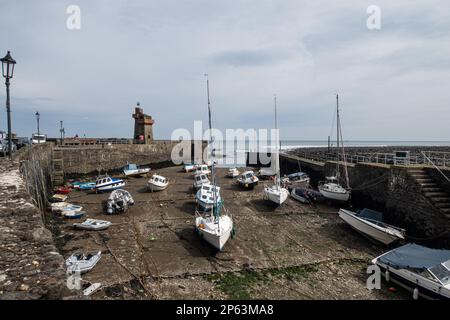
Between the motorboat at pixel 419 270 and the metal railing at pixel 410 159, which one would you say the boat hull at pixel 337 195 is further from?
the motorboat at pixel 419 270

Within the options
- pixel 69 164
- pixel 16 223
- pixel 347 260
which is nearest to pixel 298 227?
pixel 347 260

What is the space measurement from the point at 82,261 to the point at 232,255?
682 centimetres

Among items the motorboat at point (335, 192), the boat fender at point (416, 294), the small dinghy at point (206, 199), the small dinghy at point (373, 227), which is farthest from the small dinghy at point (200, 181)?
the boat fender at point (416, 294)

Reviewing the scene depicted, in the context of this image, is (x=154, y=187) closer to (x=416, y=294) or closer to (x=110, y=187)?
(x=110, y=187)

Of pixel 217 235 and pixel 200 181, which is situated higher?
pixel 200 181

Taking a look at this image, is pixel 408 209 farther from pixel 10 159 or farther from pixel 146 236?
pixel 10 159

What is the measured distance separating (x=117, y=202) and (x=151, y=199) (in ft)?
14.5

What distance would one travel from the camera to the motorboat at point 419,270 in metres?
10.2

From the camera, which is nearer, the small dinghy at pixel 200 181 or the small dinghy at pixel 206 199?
the small dinghy at pixel 206 199

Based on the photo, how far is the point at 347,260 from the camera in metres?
13.9

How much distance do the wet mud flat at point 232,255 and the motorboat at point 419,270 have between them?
0.73m

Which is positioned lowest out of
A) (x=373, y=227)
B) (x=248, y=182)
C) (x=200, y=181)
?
(x=373, y=227)

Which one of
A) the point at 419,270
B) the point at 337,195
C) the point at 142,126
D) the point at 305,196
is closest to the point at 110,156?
the point at 142,126

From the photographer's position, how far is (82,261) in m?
11.8
